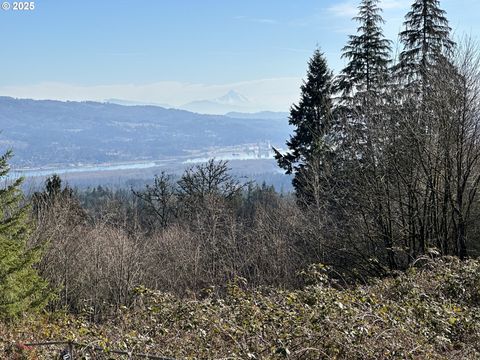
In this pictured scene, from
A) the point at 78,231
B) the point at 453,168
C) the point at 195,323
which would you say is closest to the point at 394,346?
the point at 195,323

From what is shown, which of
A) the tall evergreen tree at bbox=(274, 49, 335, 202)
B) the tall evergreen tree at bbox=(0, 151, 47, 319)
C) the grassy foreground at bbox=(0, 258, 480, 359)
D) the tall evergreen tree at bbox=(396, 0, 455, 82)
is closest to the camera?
the grassy foreground at bbox=(0, 258, 480, 359)

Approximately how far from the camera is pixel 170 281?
2083cm

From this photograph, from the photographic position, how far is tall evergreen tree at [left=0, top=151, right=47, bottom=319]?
14.6 m

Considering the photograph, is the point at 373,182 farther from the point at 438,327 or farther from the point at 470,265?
the point at 438,327

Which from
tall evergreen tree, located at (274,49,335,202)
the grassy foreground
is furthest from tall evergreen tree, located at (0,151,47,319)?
tall evergreen tree, located at (274,49,335,202)

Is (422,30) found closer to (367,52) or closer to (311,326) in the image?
(367,52)

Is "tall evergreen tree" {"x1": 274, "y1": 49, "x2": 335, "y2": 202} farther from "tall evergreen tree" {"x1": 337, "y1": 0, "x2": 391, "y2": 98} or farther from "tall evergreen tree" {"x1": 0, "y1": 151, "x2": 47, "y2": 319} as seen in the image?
"tall evergreen tree" {"x1": 0, "y1": 151, "x2": 47, "y2": 319}

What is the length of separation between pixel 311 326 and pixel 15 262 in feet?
41.1

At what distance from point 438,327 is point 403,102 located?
31.8 feet

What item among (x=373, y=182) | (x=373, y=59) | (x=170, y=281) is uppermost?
(x=373, y=59)

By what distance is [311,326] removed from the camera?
575cm

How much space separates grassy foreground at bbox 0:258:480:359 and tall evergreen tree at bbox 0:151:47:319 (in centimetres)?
689

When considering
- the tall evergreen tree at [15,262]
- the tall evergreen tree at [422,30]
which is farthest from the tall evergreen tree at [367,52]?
the tall evergreen tree at [15,262]

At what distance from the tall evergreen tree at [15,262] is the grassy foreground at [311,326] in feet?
22.6
